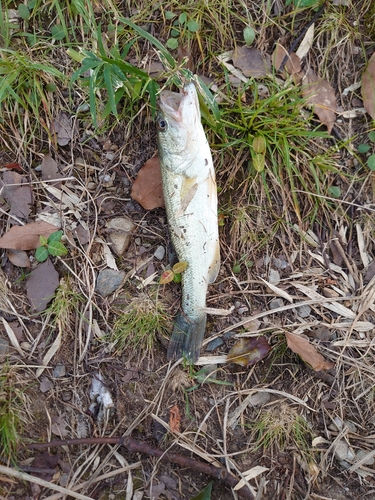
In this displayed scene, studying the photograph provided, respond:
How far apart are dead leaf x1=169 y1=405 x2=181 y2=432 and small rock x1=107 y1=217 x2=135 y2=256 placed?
1250 mm

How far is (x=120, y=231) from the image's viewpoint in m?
3.46

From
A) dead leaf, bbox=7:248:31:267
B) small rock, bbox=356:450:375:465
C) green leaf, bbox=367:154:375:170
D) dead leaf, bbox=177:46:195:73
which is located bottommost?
small rock, bbox=356:450:375:465

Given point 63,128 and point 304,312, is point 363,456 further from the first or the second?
point 63,128

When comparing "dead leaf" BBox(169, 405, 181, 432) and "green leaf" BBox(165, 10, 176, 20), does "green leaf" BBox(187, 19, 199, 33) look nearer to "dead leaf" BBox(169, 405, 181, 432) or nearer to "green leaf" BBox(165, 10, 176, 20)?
"green leaf" BBox(165, 10, 176, 20)

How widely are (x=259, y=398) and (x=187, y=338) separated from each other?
0.72 metres

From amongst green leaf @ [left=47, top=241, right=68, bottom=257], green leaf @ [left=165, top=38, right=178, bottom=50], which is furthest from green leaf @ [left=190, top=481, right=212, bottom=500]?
green leaf @ [left=165, top=38, right=178, bottom=50]

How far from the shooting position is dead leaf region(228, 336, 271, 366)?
330 cm

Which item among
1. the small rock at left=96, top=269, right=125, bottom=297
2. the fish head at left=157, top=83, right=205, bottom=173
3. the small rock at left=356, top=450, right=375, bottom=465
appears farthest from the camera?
the small rock at left=96, top=269, right=125, bottom=297

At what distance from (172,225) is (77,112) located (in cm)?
118

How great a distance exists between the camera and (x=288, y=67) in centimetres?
344

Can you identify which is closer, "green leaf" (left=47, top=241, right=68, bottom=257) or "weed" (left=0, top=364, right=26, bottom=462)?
"weed" (left=0, top=364, right=26, bottom=462)

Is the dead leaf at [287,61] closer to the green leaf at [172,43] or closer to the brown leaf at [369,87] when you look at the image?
the brown leaf at [369,87]

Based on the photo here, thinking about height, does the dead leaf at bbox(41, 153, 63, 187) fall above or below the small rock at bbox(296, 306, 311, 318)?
above

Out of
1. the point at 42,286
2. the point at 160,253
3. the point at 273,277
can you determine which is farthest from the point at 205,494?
the point at 42,286
